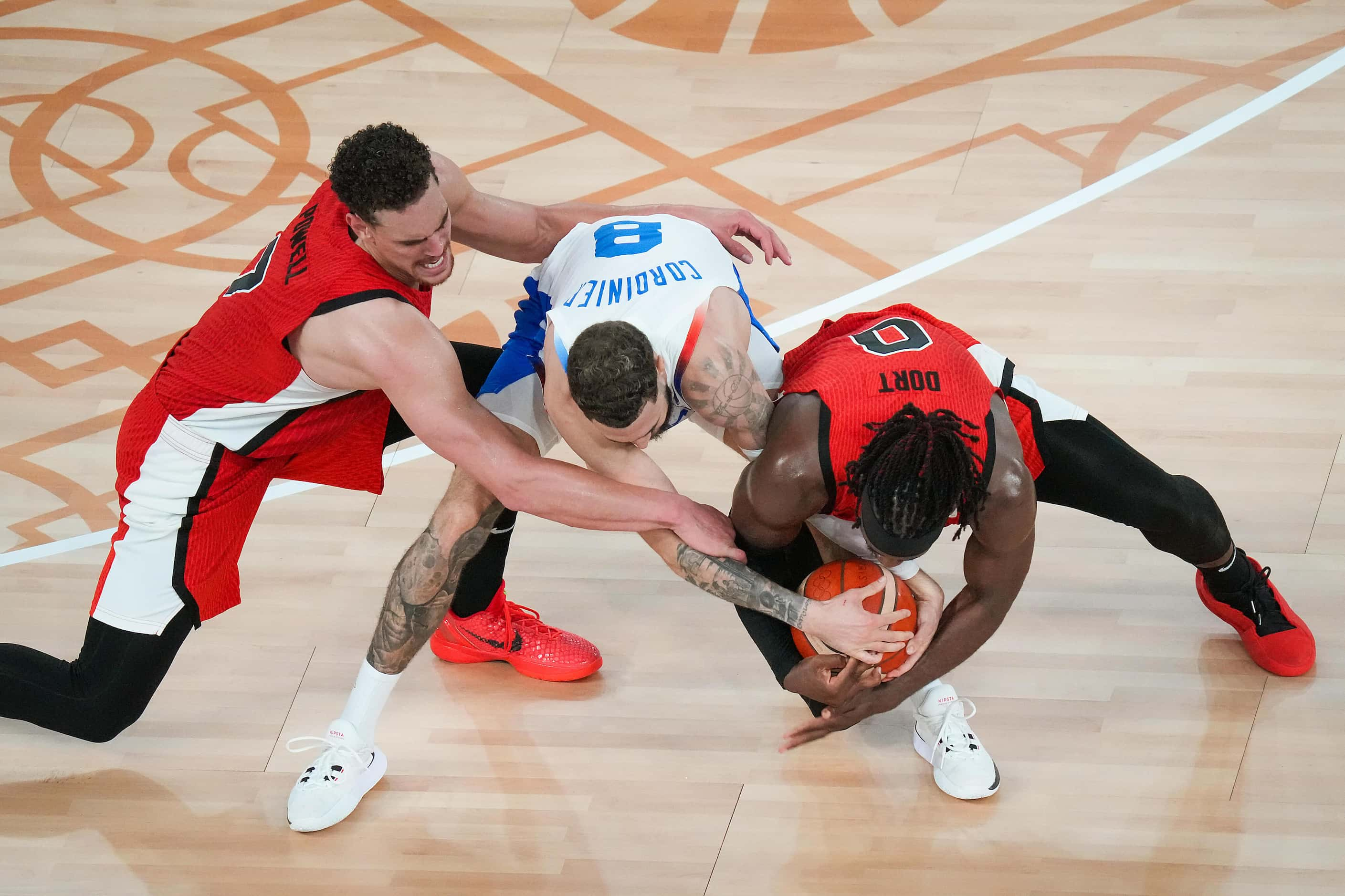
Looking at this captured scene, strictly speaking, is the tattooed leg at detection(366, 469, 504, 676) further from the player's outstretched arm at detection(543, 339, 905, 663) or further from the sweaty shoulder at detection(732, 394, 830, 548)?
the sweaty shoulder at detection(732, 394, 830, 548)

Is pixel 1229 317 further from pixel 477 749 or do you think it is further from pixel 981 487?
pixel 477 749

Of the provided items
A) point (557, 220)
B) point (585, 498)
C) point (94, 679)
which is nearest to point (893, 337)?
point (585, 498)

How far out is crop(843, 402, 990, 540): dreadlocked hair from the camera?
2.88 metres

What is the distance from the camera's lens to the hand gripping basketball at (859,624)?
3.19 meters

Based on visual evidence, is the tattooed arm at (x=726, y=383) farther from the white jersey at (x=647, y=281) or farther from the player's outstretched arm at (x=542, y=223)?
the player's outstretched arm at (x=542, y=223)

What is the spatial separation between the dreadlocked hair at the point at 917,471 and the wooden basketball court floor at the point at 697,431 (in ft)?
3.35

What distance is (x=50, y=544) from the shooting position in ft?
14.6

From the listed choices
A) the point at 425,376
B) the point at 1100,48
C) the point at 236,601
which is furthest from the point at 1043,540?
the point at 1100,48

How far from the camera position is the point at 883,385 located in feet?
10.1

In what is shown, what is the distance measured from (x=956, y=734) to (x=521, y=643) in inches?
50.4

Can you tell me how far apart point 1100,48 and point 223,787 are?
484cm

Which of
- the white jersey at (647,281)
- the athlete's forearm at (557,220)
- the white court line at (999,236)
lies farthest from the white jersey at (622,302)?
the white court line at (999,236)

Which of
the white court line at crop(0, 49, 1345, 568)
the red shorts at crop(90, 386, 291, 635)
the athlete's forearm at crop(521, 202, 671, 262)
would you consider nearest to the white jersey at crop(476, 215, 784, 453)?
the athlete's forearm at crop(521, 202, 671, 262)

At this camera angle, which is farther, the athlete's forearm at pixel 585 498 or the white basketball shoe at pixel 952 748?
the white basketball shoe at pixel 952 748
